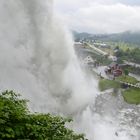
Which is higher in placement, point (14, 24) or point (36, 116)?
point (14, 24)

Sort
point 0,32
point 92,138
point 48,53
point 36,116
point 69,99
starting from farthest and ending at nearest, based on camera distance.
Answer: point 92,138 < point 69,99 < point 48,53 < point 0,32 < point 36,116

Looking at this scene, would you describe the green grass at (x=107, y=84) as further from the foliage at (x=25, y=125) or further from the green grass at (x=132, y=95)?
the foliage at (x=25, y=125)

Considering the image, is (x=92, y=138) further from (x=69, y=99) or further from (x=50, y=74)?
(x=50, y=74)

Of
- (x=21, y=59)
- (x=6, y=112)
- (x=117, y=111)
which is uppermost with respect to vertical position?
(x=117, y=111)

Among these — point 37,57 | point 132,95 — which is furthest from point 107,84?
point 37,57

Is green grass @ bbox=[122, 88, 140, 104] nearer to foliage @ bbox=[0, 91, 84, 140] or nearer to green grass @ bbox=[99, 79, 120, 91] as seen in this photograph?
green grass @ bbox=[99, 79, 120, 91]

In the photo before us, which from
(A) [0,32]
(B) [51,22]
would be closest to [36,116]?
(A) [0,32]
